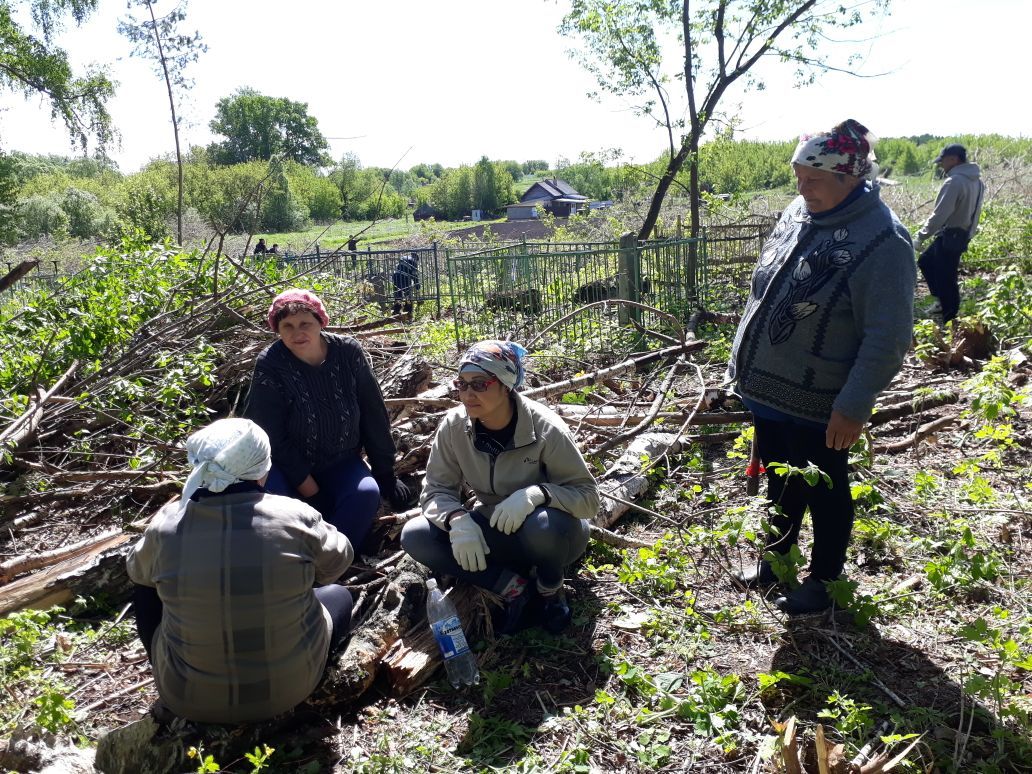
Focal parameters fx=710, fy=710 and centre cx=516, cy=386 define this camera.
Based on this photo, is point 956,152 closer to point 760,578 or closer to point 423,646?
point 760,578

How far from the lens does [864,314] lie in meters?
2.44

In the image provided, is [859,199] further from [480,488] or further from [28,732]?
[28,732]

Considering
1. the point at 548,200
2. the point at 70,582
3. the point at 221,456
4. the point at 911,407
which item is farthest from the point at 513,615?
the point at 548,200

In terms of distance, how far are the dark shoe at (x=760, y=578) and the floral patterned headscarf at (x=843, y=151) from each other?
165 cm

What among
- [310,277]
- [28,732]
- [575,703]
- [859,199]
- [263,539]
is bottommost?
[575,703]

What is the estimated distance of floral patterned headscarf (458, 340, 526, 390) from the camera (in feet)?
9.16

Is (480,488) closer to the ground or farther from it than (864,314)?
closer to the ground

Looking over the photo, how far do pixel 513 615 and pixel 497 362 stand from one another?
107 cm

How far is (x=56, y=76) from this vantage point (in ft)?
60.9

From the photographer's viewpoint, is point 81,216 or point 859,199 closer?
point 859,199

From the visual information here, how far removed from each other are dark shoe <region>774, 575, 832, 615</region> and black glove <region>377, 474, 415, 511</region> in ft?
6.36

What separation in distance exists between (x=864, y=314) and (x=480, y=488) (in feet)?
5.35

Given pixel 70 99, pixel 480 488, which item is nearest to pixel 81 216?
pixel 70 99

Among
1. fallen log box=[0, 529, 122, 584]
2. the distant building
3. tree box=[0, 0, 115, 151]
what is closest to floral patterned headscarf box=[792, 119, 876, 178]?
fallen log box=[0, 529, 122, 584]
